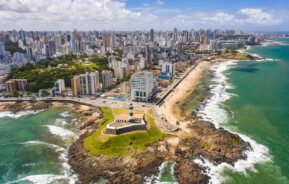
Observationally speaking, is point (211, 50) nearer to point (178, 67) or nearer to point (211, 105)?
point (178, 67)

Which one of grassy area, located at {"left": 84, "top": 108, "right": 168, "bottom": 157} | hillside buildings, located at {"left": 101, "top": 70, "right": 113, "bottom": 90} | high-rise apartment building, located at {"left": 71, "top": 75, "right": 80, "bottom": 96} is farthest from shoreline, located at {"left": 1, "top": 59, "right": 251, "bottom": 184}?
hillside buildings, located at {"left": 101, "top": 70, "right": 113, "bottom": 90}

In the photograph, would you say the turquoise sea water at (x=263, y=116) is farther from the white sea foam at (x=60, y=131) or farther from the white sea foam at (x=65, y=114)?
the white sea foam at (x=65, y=114)

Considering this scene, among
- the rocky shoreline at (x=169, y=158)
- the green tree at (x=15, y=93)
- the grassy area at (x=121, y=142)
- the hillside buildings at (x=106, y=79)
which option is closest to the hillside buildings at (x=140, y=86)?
the hillside buildings at (x=106, y=79)

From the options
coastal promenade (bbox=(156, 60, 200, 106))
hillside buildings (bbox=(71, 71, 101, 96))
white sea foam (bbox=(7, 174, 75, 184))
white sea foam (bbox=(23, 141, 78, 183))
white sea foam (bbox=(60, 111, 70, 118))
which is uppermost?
hillside buildings (bbox=(71, 71, 101, 96))

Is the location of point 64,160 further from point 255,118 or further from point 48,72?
point 48,72

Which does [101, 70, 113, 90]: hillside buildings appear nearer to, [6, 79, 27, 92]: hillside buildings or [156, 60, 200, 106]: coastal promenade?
[156, 60, 200, 106]: coastal promenade

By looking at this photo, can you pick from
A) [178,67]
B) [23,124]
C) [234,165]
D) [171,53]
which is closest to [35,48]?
[171,53]

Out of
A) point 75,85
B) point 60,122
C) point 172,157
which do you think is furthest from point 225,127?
point 75,85
